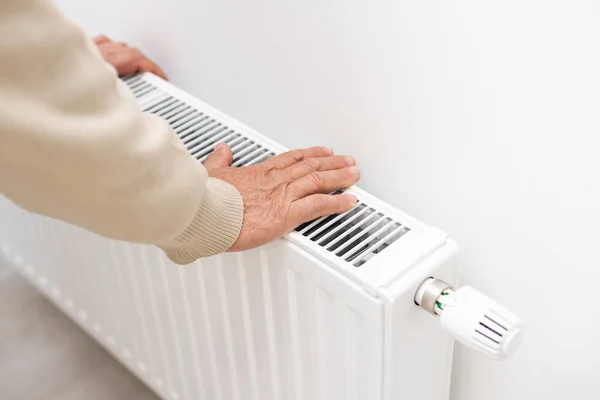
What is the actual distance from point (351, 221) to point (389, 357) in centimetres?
12

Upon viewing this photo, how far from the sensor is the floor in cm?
126

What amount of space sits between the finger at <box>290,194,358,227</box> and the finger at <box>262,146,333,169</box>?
61 mm

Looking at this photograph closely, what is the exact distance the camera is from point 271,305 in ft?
2.31

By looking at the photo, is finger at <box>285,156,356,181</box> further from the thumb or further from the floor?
the floor

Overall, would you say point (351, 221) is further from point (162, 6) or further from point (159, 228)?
point (162, 6)

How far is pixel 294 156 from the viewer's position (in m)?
0.69

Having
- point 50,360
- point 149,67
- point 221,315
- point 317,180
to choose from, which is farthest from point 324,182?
point 50,360

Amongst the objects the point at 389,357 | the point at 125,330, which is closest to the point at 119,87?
the point at 389,357

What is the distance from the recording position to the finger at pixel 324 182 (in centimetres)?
65

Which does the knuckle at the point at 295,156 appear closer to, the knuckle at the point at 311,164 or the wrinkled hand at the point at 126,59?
the knuckle at the point at 311,164

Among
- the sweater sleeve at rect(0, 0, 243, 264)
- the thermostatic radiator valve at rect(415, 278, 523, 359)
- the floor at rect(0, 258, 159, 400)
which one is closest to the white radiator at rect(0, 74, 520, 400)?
the thermostatic radiator valve at rect(415, 278, 523, 359)

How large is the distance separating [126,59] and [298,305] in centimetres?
40

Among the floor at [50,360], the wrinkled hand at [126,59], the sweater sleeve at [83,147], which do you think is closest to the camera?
the sweater sleeve at [83,147]

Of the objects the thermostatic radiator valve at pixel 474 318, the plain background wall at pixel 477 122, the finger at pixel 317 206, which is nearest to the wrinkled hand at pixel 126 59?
the plain background wall at pixel 477 122
